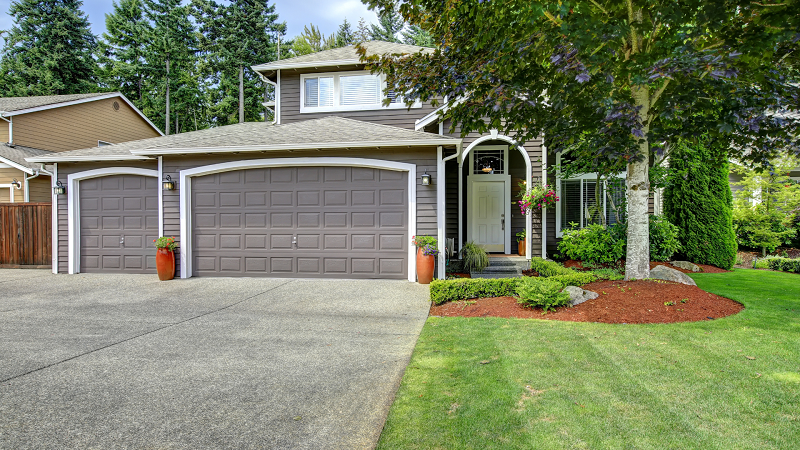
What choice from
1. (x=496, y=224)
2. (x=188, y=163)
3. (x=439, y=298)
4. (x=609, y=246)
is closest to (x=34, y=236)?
(x=188, y=163)

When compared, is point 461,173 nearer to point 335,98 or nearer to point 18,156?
point 335,98

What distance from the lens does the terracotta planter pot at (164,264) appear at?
8.22m

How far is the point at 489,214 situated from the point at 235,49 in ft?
73.7

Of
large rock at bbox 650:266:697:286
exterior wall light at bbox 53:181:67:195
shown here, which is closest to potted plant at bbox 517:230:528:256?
large rock at bbox 650:266:697:286

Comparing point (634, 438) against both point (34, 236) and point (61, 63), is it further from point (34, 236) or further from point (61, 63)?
point (61, 63)

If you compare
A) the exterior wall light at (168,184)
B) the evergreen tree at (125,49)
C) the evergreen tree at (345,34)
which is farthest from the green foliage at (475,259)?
the evergreen tree at (125,49)

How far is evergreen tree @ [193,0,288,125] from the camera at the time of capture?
25.7m

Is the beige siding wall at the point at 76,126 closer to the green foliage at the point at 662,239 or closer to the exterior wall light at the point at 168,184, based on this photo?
the exterior wall light at the point at 168,184

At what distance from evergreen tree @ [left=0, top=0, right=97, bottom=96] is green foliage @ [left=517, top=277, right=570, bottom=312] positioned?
2884cm

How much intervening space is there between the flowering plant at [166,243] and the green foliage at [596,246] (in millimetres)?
8294

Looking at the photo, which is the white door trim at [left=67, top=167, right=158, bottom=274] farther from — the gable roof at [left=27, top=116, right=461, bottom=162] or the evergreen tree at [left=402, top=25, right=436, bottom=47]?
the evergreen tree at [left=402, top=25, right=436, bottom=47]

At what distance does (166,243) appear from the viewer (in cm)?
828

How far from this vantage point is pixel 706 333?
4234mm

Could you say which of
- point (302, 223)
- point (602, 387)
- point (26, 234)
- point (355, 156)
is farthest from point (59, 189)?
point (602, 387)
